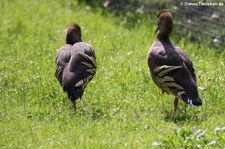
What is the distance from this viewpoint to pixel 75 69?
8.12m

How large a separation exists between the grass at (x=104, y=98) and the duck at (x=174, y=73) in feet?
1.05

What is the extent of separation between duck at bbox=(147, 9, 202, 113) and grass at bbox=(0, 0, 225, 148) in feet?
1.05

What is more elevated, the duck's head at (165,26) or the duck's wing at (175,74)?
the duck's head at (165,26)

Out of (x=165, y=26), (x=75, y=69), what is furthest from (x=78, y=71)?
(x=165, y=26)

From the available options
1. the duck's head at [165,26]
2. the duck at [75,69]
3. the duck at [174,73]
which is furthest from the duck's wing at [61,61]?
the duck's head at [165,26]

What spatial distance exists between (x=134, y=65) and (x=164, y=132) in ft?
9.44

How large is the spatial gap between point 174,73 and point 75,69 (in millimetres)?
1264

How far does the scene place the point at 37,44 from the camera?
11.3 meters

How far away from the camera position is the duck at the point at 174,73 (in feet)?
25.0

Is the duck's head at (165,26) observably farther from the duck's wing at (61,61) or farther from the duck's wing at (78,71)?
the duck's wing at (61,61)

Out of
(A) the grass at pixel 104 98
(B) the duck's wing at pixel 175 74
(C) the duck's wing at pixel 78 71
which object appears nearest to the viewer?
(A) the grass at pixel 104 98

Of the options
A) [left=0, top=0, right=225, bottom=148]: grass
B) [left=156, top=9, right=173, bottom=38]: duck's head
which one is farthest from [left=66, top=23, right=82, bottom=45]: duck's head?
[left=156, top=9, right=173, bottom=38]: duck's head

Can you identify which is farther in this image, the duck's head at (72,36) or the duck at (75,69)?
the duck's head at (72,36)

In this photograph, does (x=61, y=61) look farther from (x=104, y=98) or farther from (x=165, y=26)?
(x=165, y=26)
